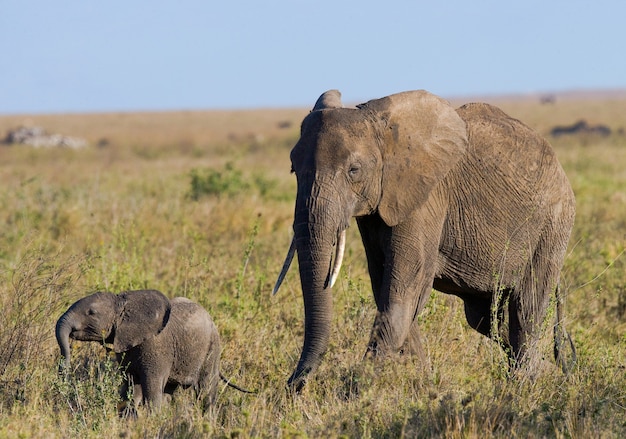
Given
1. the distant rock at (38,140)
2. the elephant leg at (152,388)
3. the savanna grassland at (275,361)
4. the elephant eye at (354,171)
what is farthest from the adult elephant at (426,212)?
the distant rock at (38,140)

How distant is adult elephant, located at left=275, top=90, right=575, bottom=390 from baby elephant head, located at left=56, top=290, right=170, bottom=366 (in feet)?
2.85

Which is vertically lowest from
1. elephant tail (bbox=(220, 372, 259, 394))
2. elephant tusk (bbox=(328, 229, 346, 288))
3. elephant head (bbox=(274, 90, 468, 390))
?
elephant tail (bbox=(220, 372, 259, 394))

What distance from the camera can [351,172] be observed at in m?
5.98

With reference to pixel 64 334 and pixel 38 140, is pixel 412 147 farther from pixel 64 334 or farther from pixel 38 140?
pixel 38 140

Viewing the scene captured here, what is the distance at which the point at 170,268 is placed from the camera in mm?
9781

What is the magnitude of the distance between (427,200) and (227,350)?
199 cm

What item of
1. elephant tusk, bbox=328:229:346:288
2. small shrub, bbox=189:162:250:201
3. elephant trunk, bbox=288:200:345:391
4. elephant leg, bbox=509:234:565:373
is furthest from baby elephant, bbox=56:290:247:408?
small shrub, bbox=189:162:250:201

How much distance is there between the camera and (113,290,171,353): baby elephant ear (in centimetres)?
611

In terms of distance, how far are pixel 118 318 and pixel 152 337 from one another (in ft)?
0.80

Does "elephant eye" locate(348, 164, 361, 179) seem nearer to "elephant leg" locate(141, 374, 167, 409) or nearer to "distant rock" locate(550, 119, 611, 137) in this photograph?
"elephant leg" locate(141, 374, 167, 409)

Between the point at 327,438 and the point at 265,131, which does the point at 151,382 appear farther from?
the point at 265,131

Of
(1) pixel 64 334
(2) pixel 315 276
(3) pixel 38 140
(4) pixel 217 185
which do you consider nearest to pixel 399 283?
(2) pixel 315 276

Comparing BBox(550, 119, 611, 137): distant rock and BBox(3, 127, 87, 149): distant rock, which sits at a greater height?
BBox(3, 127, 87, 149): distant rock

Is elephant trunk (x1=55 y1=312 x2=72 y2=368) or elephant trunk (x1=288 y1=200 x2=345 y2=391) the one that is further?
elephant trunk (x1=288 y1=200 x2=345 y2=391)
